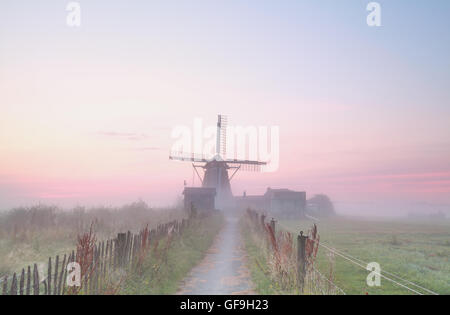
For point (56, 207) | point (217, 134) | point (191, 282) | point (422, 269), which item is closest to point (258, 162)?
point (217, 134)

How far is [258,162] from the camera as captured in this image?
6212 cm

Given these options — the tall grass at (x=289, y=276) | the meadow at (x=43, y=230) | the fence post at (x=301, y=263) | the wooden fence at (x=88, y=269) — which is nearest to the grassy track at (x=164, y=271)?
the wooden fence at (x=88, y=269)

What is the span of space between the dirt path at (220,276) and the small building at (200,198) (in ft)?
97.3

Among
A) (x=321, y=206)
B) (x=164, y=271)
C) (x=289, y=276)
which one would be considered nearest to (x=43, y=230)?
(x=164, y=271)

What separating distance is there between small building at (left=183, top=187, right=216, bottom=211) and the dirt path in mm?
29646

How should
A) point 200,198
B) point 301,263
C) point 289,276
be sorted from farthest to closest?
point 200,198 < point 289,276 < point 301,263

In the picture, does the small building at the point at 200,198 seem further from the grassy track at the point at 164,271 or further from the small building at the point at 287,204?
the grassy track at the point at 164,271

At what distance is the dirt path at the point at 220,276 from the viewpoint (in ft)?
29.4

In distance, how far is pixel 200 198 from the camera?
A: 4575cm

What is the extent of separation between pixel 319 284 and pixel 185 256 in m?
6.21

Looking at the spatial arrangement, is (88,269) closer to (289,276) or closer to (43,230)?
(289,276)

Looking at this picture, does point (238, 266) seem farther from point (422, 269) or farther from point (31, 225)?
point (31, 225)

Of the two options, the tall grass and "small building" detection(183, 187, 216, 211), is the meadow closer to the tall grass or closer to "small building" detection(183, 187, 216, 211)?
the tall grass

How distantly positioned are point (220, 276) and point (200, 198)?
116 feet
